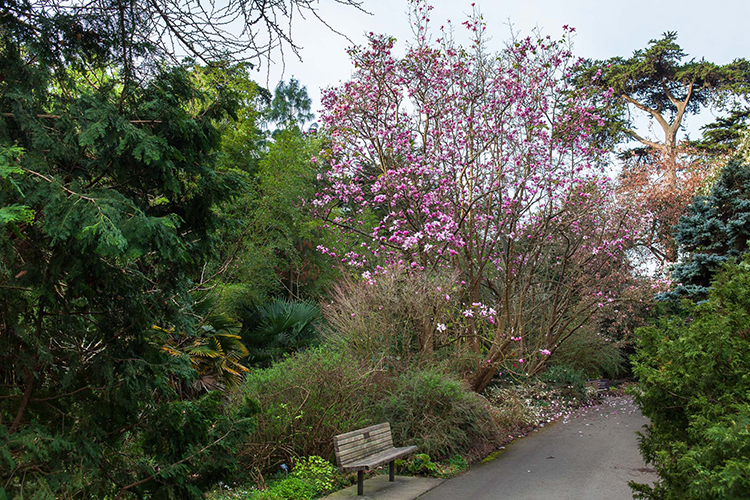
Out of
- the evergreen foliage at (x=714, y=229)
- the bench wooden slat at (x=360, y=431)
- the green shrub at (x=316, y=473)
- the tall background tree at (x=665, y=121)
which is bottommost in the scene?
the green shrub at (x=316, y=473)

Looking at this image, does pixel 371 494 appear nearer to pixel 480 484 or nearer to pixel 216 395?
pixel 480 484

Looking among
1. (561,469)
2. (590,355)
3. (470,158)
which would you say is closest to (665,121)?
(590,355)

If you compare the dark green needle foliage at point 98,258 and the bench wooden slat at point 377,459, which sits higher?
the dark green needle foliage at point 98,258

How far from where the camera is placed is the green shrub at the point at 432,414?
7.34 meters

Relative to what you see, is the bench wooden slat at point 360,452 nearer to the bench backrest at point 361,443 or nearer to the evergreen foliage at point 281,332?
the bench backrest at point 361,443

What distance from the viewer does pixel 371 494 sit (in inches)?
231

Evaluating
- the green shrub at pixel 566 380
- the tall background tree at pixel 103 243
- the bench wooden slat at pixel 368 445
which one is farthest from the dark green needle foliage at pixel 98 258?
the green shrub at pixel 566 380

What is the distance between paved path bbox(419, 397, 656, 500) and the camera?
6062 millimetres

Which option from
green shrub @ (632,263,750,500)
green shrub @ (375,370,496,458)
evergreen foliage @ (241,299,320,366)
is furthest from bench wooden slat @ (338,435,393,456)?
Result: evergreen foliage @ (241,299,320,366)

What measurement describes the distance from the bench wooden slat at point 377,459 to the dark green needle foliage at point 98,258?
2.23 meters

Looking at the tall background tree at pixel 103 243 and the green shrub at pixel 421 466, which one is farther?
the green shrub at pixel 421 466

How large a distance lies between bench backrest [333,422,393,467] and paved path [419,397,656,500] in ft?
2.67

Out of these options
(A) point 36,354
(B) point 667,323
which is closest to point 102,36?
(A) point 36,354

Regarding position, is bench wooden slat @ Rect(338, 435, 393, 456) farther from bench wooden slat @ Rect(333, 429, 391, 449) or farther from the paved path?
the paved path
